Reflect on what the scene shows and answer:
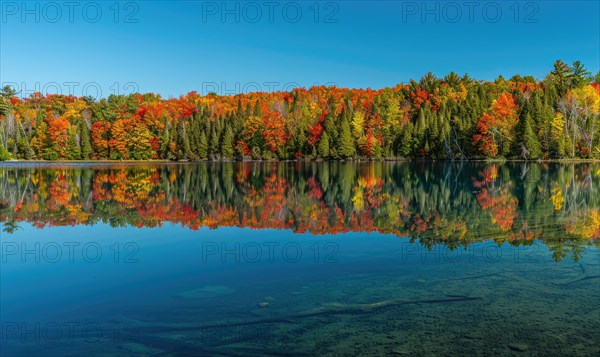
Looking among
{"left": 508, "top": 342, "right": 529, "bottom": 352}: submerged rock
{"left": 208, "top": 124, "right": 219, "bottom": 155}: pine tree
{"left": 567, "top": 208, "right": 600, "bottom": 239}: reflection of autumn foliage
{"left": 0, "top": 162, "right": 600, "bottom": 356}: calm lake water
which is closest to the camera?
{"left": 508, "top": 342, "right": 529, "bottom": 352}: submerged rock

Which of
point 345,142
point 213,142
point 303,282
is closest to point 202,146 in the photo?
point 213,142

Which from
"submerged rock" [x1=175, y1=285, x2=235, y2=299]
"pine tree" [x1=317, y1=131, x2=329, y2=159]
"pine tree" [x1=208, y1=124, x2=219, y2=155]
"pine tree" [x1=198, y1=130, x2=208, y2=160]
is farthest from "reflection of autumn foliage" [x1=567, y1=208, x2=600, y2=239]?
"pine tree" [x1=198, y1=130, x2=208, y2=160]

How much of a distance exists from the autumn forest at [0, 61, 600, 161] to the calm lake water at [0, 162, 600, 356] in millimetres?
73207

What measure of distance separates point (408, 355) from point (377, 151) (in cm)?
9480

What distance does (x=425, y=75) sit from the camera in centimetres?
12312

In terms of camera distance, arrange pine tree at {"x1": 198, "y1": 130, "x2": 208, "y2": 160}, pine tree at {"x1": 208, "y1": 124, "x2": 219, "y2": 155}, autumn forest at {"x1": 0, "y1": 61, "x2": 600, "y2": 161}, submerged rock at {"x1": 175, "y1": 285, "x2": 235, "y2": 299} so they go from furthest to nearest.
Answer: pine tree at {"x1": 208, "y1": 124, "x2": 219, "y2": 155}, pine tree at {"x1": 198, "y1": 130, "x2": 208, "y2": 160}, autumn forest at {"x1": 0, "y1": 61, "x2": 600, "y2": 161}, submerged rock at {"x1": 175, "y1": 285, "x2": 235, "y2": 299}

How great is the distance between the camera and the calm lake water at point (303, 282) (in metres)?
6.91

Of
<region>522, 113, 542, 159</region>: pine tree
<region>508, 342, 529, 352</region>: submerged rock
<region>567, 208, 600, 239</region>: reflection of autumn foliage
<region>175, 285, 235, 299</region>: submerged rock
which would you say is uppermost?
<region>522, 113, 542, 159</region>: pine tree

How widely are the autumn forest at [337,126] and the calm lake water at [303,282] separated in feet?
240

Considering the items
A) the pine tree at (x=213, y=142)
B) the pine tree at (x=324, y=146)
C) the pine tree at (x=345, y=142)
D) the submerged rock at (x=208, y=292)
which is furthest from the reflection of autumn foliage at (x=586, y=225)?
the pine tree at (x=213, y=142)

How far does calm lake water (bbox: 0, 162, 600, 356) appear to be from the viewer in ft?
22.7

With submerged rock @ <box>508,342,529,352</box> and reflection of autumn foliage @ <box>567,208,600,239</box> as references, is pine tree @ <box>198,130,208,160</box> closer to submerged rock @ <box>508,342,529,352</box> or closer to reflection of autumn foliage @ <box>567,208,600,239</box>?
reflection of autumn foliage @ <box>567,208,600,239</box>

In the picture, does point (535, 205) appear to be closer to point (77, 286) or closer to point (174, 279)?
point (174, 279)

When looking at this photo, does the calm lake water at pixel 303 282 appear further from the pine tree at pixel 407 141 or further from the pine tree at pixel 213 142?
the pine tree at pixel 213 142
